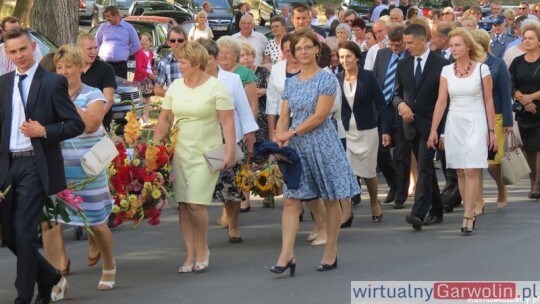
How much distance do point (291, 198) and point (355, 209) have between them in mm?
4071

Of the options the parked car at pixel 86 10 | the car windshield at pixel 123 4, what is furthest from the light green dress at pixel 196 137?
the parked car at pixel 86 10

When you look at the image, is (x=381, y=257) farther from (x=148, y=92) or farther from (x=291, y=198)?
(x=148, y=92)

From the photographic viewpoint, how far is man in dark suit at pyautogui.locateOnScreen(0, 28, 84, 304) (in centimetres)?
857

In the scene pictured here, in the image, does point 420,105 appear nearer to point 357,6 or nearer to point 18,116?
point 18,116

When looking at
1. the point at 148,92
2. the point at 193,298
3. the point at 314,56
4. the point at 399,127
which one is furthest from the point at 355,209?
the point at 148,92

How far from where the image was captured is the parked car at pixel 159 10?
124 feet

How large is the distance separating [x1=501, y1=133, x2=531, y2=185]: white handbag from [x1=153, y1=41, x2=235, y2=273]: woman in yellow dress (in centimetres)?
421

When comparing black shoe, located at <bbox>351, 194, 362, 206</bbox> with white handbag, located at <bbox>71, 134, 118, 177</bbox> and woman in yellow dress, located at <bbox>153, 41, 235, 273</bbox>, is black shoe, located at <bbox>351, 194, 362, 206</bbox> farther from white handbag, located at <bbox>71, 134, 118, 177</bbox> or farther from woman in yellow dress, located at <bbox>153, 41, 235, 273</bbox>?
white handbag, located at <bbox>71, 134, 118, 177</bbox>

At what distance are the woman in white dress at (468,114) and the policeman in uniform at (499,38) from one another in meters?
7.68

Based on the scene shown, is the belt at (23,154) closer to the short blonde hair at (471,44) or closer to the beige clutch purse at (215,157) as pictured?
the beige clutch purse at (215,157)

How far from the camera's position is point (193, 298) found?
9.27 meters

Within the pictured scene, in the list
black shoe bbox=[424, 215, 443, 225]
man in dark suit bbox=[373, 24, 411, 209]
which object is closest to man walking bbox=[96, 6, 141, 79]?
man in dark suit bbox=[373, 24, 411, 209]

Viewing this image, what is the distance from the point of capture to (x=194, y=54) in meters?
10.3

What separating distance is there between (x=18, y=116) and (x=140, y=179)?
161cm
